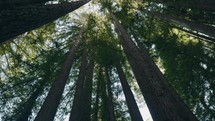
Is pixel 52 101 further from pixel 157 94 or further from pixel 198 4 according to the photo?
pixel 198 4

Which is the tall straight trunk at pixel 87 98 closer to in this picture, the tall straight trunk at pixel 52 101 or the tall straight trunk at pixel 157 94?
the tall straight trunk at pixel 52 101

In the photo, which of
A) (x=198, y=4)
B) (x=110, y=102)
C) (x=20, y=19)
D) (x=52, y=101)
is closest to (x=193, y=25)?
(x=198, y=4)

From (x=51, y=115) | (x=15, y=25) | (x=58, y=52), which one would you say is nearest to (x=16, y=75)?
(x=58, y=52)

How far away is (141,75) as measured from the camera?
7.20 m

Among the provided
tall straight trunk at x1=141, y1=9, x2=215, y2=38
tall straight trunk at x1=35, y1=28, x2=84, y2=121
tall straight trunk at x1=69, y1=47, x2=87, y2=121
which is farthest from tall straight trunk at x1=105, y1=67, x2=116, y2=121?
tall straight trunk at x1=141, y1=9, x2=215, y2=38

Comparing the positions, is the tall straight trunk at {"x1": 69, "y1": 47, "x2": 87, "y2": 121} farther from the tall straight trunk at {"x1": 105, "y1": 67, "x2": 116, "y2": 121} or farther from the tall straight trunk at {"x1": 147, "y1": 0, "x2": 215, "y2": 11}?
the tall straight trunk at {"x1": 147, "y1": 0, "x2": 215, "y2": 11}

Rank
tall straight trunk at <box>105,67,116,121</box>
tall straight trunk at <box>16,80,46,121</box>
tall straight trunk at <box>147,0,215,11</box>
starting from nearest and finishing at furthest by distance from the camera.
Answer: tall straight trunk at <box>147,0,215,11</box>, tall straight trunk at <box>105,67,116,121</box>, tall straight trunk at <box>16,80,46,121</box>

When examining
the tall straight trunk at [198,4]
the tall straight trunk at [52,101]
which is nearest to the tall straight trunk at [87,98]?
the tall straight trunk at [52,101]

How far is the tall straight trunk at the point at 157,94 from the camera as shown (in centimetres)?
486

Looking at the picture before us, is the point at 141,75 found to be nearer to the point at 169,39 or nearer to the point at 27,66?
the point at 169,39

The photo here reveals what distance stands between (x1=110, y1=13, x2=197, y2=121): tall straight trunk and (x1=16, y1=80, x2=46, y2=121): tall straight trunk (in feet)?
19.8

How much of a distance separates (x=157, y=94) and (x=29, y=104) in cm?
776

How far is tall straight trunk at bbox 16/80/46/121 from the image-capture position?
1102 centimetres

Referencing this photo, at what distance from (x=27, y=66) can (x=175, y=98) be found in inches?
350
